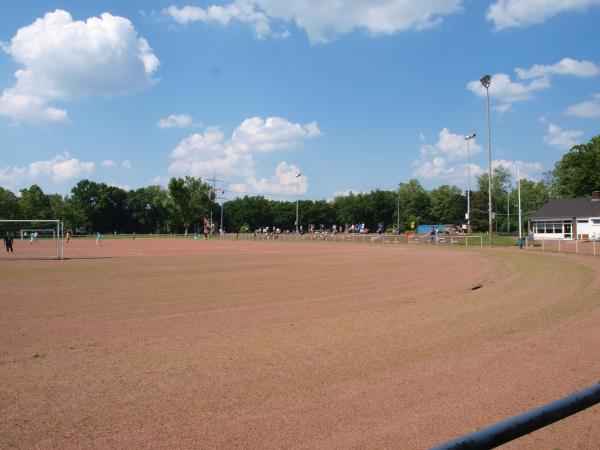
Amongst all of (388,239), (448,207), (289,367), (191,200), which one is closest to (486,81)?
(388,239)

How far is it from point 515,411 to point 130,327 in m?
7.05

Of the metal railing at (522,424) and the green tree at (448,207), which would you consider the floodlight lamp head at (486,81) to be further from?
the green tree at (448,207)

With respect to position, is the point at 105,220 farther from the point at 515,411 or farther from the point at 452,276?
the point at 515,411

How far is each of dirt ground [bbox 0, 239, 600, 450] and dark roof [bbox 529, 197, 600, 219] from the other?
5499cm

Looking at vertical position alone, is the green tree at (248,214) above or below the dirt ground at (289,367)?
above

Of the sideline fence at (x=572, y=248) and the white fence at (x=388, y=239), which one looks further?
the white fence at (x=388, y=239)

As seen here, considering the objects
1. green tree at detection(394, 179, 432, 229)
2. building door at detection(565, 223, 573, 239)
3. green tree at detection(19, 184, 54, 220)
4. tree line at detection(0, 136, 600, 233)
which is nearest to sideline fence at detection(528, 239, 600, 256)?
building door at detection(565, 223, 573, 239)

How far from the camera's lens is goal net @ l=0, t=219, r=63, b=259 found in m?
35.9

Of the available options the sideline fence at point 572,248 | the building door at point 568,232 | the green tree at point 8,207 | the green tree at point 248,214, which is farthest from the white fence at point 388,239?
the green tree at point 8,207

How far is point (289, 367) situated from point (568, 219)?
214 feet

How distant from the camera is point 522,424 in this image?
2.09 metres

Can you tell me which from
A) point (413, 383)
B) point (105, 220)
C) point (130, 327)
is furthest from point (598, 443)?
point (105, 220)

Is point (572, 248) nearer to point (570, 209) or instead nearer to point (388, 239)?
point (388, 239)

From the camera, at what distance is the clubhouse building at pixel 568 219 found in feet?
194
